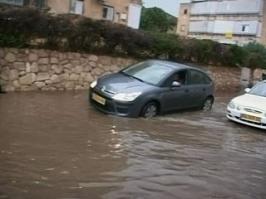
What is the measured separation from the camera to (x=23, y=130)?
1052 centimetres

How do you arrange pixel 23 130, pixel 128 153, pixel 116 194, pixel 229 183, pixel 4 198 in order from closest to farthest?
pixel 4 198 → pixel 116 194 → pixel 229 183 → pixel 128 153 → pixel 23 130

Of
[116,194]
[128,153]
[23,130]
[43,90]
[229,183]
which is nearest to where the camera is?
[116,194]

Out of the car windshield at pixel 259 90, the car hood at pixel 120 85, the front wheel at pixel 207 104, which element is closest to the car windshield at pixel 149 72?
the car hood at pixel 120 85

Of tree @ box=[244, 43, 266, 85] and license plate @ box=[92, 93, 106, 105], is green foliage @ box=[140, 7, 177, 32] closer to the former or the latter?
tree @ box=[244, 43, 266, 85]

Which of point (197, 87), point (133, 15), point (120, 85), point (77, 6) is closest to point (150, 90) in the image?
point (120, 85)

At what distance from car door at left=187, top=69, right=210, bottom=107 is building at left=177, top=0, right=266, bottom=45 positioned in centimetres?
4403

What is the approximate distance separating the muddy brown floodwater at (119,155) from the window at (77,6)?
14.9m

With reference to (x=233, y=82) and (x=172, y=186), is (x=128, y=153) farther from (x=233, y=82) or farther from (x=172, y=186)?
(x=233, y=82)

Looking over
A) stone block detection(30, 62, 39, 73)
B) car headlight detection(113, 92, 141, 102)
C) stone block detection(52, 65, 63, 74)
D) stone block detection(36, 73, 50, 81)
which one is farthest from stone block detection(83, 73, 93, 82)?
car headlight detection(113, 92, 141, 102)

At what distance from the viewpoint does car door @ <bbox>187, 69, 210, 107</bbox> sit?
15.5 meters

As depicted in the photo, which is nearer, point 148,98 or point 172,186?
point 172,186

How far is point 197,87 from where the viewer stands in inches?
622

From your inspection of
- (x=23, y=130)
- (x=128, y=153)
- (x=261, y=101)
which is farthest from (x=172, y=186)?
(x=261, y=101)

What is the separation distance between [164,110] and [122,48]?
20.7 feet
